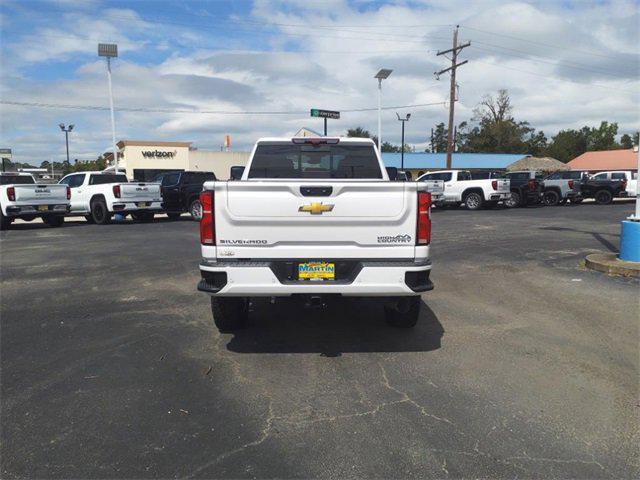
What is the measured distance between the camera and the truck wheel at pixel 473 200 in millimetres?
23750

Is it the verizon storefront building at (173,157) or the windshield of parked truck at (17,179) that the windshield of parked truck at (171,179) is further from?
the verizon storefront building at (173,157)

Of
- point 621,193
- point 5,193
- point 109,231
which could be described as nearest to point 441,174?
point 621,193

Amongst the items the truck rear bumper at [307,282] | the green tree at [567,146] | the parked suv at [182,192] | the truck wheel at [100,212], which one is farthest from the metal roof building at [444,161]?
the truck rear bumper at [307,282]

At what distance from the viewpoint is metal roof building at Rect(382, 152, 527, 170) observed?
60750 millimetres

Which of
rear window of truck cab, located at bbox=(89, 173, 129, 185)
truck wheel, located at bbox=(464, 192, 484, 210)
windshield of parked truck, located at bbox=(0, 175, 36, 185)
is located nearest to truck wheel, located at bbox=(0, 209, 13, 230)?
windshield of parked truck, located at bbox=(0, 175, 36, 185)

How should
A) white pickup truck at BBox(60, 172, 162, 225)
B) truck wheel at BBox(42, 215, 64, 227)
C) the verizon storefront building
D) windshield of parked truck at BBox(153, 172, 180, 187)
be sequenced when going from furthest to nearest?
1. the verizon storefront building
2. windshield of parked truck at BBox(153, 172, 180, 187)
3. white pickup truck at BBox(60, 172, 162, 225)
4. truck wheel at BBox(42, 215, 64, 227)

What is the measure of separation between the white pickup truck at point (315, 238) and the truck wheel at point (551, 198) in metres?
25.3

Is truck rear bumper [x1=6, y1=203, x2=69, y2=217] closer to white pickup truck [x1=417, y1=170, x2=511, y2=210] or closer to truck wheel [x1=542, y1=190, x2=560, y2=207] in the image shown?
white pickup truck [x1=417, y1=170, x2=511, y2=210]

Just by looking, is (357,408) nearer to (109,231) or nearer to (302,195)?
(302,195)

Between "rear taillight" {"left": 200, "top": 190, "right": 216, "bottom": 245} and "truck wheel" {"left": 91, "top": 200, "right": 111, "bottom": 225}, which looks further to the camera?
"truck wheel" {"left": 91, "top": 200, "right": 111, "bottom": 225}

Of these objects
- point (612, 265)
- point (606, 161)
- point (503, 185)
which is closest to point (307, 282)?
point (612, 265)

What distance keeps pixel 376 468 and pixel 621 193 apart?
29.7 meters

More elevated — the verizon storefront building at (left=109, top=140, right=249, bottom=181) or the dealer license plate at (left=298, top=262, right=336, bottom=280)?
the verizon storefront building at (left=109, top=140, right=249, bottom=181)

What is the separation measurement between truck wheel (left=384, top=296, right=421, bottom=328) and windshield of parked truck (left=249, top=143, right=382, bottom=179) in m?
1.81
